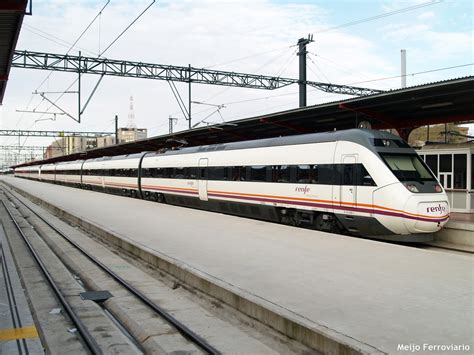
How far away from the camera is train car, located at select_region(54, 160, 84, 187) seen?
4647 cm

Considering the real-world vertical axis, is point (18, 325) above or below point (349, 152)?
below

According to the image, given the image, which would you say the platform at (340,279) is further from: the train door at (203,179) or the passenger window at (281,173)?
the train door at (203,179)

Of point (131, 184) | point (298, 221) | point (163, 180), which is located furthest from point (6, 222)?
point (298, 221)

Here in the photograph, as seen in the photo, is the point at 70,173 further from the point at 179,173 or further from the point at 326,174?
the point at 326,174

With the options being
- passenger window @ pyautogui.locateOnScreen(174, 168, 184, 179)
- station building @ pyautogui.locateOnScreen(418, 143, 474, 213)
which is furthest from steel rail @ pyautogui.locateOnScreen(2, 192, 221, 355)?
station building @ pyautogui.locateOnScreen(418, 143, 474, 213)

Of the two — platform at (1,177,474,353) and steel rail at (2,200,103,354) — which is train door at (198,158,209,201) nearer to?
platform at (1,177,474,353)

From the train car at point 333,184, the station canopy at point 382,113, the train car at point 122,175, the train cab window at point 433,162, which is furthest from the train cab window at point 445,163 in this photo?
the train car at point 122,175

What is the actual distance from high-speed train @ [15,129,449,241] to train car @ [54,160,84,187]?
2810cm

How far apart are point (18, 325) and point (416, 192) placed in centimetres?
841

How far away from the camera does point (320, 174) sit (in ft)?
42.1

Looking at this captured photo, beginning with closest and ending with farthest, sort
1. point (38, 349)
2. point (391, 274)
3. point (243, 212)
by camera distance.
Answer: point (38, 349)
point (391, 274)
point (243, 212)

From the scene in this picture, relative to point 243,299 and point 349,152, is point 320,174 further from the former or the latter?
point 243,299

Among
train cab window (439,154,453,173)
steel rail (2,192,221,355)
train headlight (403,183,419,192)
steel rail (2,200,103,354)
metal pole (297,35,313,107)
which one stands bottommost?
steel rail (2,200,103,354)

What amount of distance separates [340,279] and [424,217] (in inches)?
153
